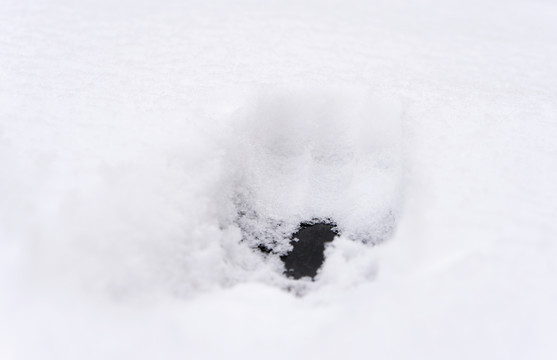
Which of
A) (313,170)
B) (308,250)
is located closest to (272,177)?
(313,170)

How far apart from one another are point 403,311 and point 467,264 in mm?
227

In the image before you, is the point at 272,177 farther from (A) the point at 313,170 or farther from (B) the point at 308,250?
(B) the point at 308,250

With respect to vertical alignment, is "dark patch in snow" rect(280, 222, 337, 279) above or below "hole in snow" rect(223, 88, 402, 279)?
below

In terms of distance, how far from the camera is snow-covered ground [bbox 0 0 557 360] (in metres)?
1.09

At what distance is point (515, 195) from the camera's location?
1.35 m

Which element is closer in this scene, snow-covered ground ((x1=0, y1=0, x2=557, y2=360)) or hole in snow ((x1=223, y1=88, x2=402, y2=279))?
snow-covered ground ((x1=0, y1=0, x2=557, y2=360))

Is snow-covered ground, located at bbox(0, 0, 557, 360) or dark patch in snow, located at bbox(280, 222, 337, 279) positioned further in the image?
dark patch in snow, located at bbox(280, 222, 337, 279)

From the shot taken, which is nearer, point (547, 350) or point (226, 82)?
point (547, 350)

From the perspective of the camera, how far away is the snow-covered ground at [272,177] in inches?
42.9

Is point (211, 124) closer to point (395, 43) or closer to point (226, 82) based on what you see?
point (226, 82)

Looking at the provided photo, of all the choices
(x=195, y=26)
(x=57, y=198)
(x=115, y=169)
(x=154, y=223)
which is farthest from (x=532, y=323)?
(x=195, y=26)

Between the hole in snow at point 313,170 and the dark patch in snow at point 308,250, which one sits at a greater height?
the hole in snow at point 313,170

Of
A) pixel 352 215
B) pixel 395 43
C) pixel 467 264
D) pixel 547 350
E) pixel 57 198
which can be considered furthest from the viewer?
pixel 395 43

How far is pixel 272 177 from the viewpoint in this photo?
5.28 feet
